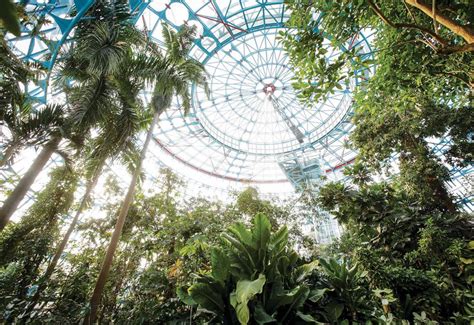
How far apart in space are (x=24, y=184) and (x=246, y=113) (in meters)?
18.5

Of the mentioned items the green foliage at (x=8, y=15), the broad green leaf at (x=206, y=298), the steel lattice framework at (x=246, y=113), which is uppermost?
the steel lattice framework at (x=246, y=113)

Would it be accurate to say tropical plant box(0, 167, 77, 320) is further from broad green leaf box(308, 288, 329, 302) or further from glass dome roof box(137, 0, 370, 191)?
glass dome roof box(137, 0, 370, 191)

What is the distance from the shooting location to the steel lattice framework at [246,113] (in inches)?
544

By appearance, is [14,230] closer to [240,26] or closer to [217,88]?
[240,26]

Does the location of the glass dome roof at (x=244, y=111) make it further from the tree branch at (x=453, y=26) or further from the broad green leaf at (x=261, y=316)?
the broad green leaf at (x=261, y=316)

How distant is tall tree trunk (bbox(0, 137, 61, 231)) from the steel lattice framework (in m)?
6.78

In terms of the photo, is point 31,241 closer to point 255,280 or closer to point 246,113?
point 255,280

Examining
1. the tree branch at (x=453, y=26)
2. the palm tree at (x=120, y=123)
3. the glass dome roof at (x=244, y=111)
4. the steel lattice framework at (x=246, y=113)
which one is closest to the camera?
the tree branch at (x=453, y=26)

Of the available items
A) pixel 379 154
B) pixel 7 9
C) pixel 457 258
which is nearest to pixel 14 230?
pixel 7 9

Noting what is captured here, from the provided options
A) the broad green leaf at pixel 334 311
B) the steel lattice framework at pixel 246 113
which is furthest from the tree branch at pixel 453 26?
the steel lattice framework at pixel 246 113

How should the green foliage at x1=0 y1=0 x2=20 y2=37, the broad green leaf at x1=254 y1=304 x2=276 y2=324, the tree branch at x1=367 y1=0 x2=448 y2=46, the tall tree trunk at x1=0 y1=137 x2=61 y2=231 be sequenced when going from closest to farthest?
the green foliage at x1=0 y1=0 x2=20 y2=37 < the tree branch at x1=367 y1=0 x2=448 y2=46 < the broad green leaf at x1=254 y1=304 x2=276 y2=324 < the tall tree trunk at x1=0 y1=137 x2=61 y2=231

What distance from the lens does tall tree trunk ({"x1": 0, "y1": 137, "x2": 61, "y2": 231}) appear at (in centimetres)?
487

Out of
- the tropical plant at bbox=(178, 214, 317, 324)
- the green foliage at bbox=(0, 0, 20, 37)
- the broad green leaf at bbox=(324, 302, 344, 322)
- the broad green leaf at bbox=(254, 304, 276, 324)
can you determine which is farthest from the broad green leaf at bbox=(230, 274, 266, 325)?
the green foliage at bbox=(0, 0, 20, 37)

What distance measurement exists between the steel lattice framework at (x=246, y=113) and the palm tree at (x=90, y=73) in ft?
19.3
